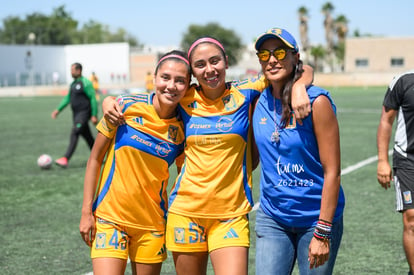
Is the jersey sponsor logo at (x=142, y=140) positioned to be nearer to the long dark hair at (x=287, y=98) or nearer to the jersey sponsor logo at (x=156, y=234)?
the jersey sponsor logo at (x=156, y=234)

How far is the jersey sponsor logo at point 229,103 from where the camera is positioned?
3.84m

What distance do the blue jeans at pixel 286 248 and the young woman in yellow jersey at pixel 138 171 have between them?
2.53 ft

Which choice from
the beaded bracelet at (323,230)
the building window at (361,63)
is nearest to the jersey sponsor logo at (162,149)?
the beaded bracelet at (323,230)

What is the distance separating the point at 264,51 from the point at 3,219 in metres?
5.67

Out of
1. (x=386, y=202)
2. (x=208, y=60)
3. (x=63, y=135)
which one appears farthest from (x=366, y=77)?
(x=208, y=60)

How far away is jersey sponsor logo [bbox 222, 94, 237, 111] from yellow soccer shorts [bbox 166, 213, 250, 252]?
0.73 meters

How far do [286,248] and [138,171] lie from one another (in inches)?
43.7

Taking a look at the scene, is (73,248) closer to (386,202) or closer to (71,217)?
(71,217)

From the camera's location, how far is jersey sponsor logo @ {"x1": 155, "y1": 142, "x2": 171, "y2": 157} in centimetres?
388

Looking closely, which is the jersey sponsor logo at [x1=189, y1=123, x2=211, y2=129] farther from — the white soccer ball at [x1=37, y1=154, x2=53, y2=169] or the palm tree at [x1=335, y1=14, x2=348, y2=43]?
the palm tree at [x1=335, y1=14, x2=348, y2=43]

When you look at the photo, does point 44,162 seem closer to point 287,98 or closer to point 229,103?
point 229,103

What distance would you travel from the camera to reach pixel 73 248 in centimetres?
660

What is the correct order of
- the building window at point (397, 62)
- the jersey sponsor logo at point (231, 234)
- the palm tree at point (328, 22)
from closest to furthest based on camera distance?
the jersey sponsor logo at point (231, 234)
the building window at point (397, 62)
the palm tree at point (328, 22)

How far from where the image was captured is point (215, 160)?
3.74 m
